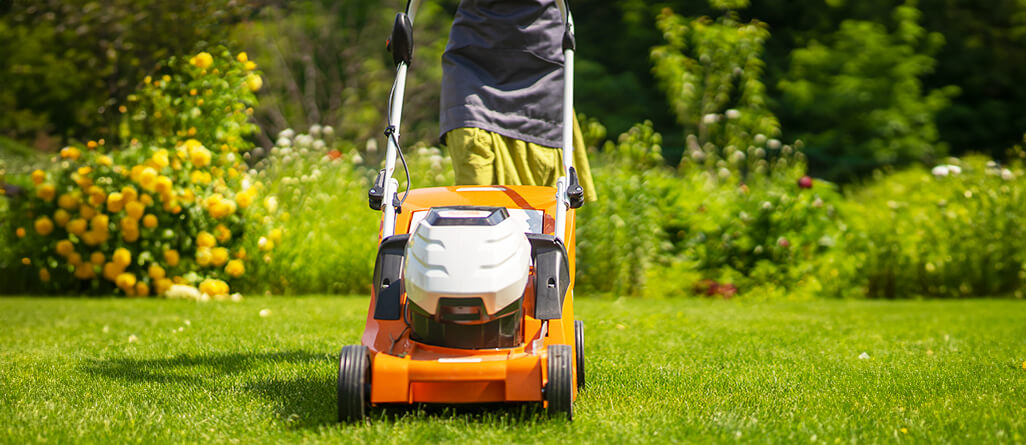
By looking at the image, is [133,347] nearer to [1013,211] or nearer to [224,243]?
[224,243]

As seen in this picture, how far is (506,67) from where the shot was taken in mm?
3373

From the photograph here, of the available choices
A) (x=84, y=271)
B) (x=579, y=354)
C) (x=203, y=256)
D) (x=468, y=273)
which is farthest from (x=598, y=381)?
(x=84, y=271)

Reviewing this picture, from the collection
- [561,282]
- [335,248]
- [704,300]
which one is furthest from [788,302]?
[561,282]

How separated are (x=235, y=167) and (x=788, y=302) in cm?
423

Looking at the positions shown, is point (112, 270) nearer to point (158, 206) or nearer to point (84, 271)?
point (84, 271)

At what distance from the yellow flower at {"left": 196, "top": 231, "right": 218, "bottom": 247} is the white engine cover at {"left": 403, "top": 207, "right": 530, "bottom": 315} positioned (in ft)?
13.4

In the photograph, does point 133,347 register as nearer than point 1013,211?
Yes

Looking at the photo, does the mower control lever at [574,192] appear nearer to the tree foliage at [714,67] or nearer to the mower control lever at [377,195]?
the mower control lever at [377,195]

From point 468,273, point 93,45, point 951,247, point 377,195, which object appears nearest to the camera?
point 468,273

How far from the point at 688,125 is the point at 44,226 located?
901 cm

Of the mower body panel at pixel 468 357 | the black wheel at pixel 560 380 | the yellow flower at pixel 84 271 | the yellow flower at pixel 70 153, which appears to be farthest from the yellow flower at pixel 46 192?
the black wheel at pixel 560 380

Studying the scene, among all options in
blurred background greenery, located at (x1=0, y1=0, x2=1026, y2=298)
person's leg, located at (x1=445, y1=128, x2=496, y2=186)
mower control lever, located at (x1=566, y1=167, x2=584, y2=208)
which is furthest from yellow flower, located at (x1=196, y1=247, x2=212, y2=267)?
mower control lever, located at (x1=566, y1=167, x2=584, y2=208)

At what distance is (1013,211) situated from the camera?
23.2ft

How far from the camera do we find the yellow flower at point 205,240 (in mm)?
6008
